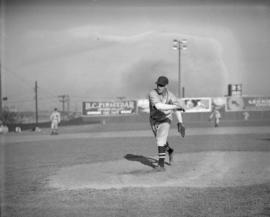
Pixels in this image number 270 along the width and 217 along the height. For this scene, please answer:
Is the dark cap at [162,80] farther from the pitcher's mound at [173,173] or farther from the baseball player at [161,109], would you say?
the pitcher's mound at [173,173]

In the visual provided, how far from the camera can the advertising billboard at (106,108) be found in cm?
4619

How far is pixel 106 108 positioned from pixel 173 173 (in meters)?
40.7

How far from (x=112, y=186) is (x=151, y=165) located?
75.8 inches

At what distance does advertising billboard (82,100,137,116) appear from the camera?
46.2 meters

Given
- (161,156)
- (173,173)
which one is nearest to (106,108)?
(161,156)

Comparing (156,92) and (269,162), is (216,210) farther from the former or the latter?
(269,162)

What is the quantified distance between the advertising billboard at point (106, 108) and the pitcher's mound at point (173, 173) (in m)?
A: 38.7

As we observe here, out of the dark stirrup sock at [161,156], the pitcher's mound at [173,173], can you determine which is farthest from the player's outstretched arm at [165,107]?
the pitcher's mound at [173,173]

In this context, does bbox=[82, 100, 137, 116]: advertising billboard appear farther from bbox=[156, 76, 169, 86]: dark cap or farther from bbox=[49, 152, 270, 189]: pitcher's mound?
bbox=[156, 76, 169, 86]: dark cap

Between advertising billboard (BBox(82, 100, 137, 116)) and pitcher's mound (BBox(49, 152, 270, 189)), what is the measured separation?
3867 cm

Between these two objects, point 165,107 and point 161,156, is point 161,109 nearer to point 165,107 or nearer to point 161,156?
point 165,107

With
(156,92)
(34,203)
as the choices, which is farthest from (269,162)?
(34,203)

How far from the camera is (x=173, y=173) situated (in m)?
5.82

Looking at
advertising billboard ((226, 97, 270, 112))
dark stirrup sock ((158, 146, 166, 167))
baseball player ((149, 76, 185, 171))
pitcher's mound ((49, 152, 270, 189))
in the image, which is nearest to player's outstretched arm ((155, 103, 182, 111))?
baseball player ((149, 76, 185, 171))
